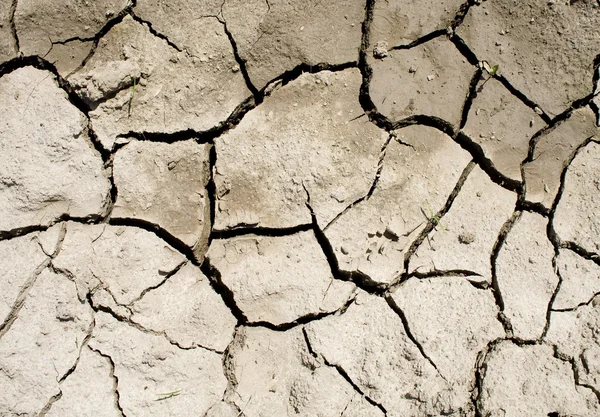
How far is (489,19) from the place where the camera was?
2412 mm

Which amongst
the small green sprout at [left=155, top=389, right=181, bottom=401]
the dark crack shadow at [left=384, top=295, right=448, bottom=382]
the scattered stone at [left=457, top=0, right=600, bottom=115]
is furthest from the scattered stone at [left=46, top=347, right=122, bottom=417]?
the scattered stone at [left=457, top=0, right=600, bottom=115]

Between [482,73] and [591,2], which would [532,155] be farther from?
[591,2]

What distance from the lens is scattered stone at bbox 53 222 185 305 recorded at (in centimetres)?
218

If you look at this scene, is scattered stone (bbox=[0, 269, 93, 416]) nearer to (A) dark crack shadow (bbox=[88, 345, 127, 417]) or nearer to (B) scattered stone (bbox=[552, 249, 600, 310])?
(A) dark crack shadow (bbox=[88, 345, 127, 417])

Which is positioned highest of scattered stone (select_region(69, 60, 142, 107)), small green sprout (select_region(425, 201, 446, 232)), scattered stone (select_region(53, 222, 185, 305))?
scattered stone (select_region(69, 60, 142, 107))

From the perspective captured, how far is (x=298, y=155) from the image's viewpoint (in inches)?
90.7

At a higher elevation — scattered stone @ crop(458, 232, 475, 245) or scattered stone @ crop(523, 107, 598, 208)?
scattered stone @ crop(523, 107, 598, 208)

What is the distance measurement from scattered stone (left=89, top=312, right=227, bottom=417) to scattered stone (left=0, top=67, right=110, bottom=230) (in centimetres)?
48

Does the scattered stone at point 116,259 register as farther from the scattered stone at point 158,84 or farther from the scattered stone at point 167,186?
the scattered stone at point 158,84

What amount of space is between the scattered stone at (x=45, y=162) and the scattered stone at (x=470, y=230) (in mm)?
1326

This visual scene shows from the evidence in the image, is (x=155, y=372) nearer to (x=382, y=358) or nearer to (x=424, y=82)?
(x=382, y=358)

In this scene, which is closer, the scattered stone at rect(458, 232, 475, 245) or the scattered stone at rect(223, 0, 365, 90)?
the scattered stone at rect(458, 232, 475, 245)

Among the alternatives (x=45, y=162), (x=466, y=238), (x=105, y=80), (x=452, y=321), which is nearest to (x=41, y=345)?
(x=45, y=162)

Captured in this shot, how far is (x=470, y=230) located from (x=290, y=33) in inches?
43.8
